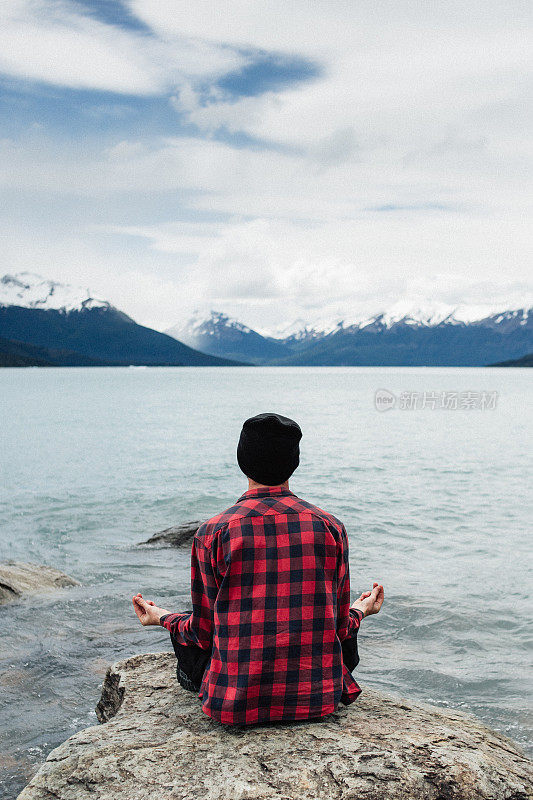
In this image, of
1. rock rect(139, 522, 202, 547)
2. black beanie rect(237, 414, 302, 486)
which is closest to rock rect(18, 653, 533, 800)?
black beanie rect(237, 414, 302, 486)

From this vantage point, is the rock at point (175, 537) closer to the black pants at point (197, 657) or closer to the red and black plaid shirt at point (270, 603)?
the black pants at point (197, 657)

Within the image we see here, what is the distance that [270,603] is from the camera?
143 inches

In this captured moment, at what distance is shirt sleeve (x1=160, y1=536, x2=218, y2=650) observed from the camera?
12.2 ft

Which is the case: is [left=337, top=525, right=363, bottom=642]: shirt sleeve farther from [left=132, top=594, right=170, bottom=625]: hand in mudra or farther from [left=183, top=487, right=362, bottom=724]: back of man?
[left=132, top=594, right=170, bottom=625]: hand in mudra

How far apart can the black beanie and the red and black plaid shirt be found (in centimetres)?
11

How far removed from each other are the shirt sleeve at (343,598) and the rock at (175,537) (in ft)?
33.9

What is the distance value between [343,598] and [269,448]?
1.11 meters

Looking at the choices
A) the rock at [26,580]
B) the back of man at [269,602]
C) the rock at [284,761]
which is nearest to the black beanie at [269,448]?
the back of man at [269,602]

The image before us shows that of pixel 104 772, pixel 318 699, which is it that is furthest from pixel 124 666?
pixel 318 699

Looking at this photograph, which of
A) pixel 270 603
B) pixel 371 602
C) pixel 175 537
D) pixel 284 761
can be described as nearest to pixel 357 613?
pixel 371 602

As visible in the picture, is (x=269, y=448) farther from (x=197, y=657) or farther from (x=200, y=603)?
(x=197, y=657)

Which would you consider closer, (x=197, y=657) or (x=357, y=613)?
(x=197, y=657)

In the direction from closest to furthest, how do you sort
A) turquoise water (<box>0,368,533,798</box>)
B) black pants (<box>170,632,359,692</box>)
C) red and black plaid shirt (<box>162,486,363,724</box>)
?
red and black plaid shirt (<box>162,486,363,724</box>)
black pants (<box>170,632,359,692</box>)
turquoise water (<box>0,368,533,798</box>)

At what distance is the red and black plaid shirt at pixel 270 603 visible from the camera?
11.8ft
